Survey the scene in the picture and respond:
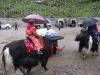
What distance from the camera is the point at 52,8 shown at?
40281 millimetres

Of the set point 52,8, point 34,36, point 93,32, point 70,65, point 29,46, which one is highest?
point 34,36

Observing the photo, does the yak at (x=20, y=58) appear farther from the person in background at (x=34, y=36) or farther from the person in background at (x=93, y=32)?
the person in background at (x=93, y=32)

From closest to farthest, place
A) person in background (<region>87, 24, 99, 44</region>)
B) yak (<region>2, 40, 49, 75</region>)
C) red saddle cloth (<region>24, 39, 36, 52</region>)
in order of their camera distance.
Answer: yak (<region>2, 40, 49, 75</region>), red saddle cloth (<region>24, 39, 36, 52</region>), person in background (<region>87, 24, 99, 44</region>)

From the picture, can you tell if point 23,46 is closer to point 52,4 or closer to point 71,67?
point 71,67

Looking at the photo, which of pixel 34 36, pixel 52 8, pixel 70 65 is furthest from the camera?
pixel 52 8

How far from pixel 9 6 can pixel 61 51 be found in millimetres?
28012

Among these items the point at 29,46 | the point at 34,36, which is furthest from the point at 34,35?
the point at 29,46

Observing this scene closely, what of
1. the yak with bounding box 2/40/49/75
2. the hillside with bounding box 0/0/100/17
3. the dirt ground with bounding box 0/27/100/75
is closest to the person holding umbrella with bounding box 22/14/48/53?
the yak with bounding box 2/40/49/75

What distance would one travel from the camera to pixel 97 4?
4209cm

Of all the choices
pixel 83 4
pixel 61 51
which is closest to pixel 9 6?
pixel 83 4

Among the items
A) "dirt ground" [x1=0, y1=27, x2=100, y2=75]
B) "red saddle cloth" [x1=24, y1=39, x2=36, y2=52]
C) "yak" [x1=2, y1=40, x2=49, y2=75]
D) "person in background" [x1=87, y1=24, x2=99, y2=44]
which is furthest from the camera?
"person in background" [x1=87, y1=24, x2=99, y2=44]

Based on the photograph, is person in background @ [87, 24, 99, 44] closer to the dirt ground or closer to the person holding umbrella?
the dirt ground

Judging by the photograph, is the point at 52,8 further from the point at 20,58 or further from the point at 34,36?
the point at 20,58

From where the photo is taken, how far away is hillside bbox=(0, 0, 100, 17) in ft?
121
